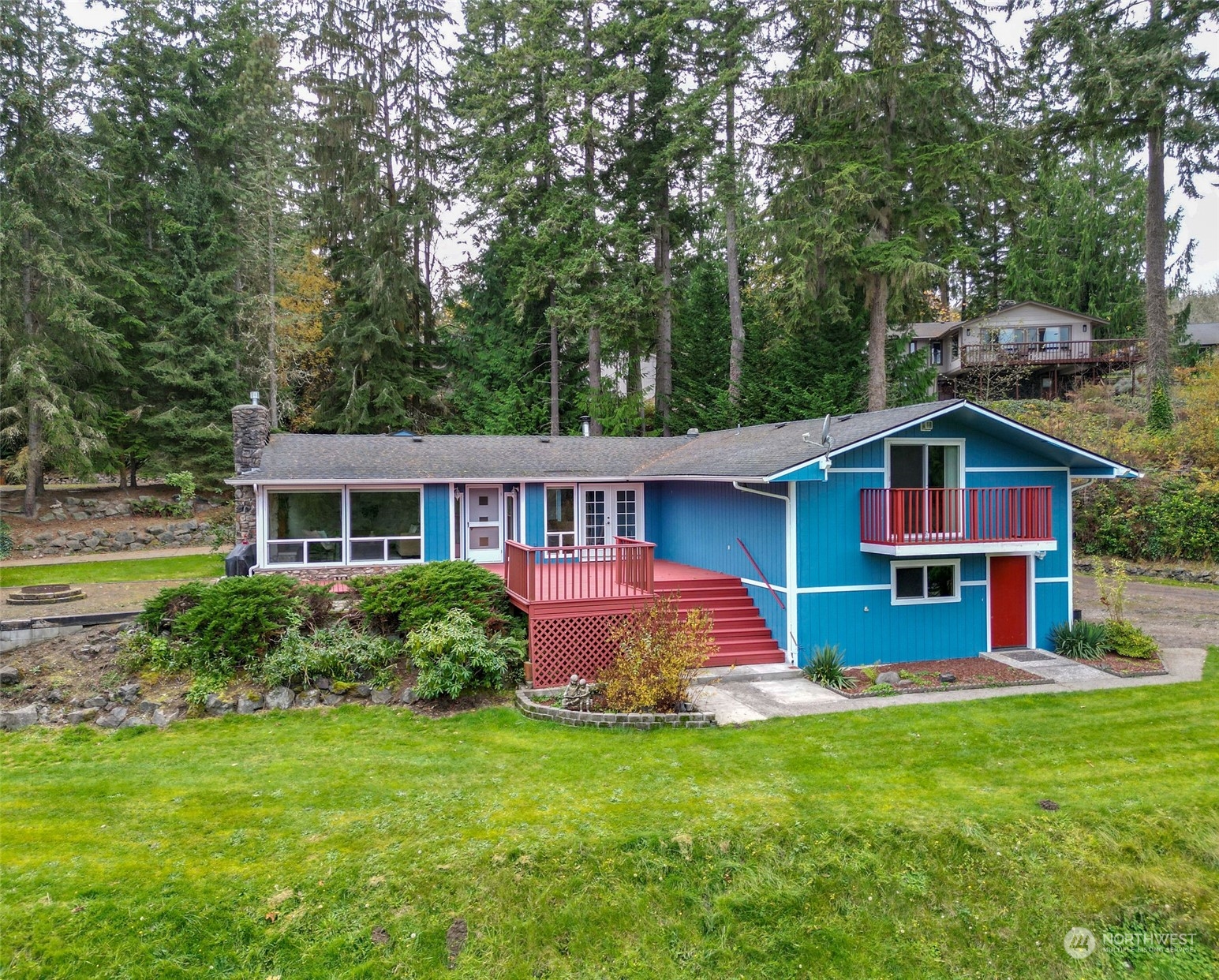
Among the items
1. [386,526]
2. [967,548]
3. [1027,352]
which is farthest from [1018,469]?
[1027,352]

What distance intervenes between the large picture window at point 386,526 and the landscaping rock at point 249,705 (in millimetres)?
5392

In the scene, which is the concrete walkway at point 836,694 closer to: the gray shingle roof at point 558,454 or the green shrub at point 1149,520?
the gray shingle roof at point 558,454

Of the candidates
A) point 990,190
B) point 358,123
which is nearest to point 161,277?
point 358,123

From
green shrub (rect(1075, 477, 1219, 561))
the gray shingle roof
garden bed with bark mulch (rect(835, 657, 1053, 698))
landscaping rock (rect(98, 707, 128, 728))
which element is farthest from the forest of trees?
landscaping rock (rect(98, 707, 128, 728))

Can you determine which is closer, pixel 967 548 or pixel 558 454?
pixel 967 548

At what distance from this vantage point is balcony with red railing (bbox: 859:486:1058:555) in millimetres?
11297

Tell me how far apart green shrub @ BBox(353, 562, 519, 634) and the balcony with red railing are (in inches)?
241

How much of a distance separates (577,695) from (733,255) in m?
19.2

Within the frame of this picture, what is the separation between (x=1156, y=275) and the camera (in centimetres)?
2238

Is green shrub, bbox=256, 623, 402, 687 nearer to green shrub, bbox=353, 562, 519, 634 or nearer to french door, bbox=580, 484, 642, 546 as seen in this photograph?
green shrub, bbox=353, 562, 519, 634

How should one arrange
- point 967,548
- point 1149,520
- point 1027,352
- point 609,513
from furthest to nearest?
point 1027,352 → point 1149,520 → point 609,513 → point 967,548

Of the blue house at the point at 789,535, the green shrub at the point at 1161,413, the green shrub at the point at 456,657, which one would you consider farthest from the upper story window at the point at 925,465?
the green shrub at the point at 1161,413

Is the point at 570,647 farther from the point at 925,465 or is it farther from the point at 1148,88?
the point at 1148,88

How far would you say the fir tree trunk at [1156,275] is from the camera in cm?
2209
